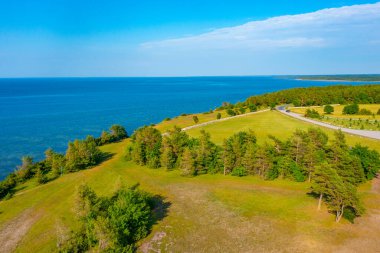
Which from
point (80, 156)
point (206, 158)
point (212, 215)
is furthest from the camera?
point (80, 156)

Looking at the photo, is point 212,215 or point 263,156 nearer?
point 212,215

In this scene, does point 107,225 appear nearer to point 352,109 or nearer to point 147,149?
point 147,149

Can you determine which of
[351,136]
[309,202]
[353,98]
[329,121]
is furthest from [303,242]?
[353,98]

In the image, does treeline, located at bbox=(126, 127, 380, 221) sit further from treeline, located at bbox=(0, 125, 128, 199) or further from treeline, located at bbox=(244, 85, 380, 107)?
treeline, located at bbox=(244, 85, 380, 107)

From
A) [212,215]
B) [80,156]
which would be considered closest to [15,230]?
[80,156]

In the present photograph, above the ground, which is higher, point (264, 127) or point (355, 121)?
point (355, 121)

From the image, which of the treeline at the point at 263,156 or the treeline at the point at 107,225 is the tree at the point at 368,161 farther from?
the treeline at the point at 107,225

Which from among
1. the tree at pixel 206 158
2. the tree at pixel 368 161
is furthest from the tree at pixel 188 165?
the tree at pixel 368 161
